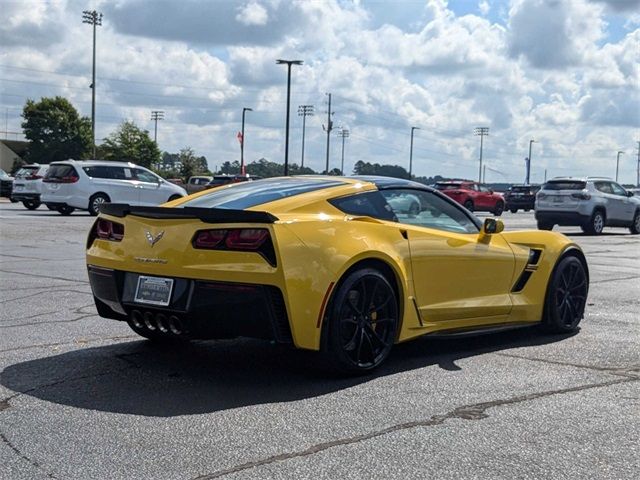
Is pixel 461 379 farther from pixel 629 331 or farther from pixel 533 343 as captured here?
pixel 629 331

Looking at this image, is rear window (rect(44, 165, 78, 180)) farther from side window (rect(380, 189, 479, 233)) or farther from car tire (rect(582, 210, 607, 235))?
side window (rect(380, 189, 479, 233))

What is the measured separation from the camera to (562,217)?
22.9 metres

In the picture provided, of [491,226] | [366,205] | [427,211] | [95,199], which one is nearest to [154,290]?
[366,205]

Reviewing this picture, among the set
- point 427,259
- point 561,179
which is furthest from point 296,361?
point 561,179

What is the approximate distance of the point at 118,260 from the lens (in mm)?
5324

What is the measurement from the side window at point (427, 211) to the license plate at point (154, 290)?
1.70 m

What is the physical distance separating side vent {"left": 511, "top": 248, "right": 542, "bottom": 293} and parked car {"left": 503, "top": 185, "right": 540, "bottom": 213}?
1534 inches

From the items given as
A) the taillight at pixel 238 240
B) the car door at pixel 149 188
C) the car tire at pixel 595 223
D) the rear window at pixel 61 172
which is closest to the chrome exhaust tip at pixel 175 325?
the taillight at pixel 238 240

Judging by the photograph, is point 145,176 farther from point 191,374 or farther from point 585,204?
point 191,374

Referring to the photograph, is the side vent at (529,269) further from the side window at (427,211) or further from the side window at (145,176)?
the side window at (145,176)

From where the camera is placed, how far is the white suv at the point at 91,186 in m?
24.5

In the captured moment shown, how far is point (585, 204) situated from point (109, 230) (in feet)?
62.8

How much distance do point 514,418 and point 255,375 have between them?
1.70 metres

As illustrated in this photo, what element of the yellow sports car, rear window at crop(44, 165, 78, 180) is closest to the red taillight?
the yellow sports car
